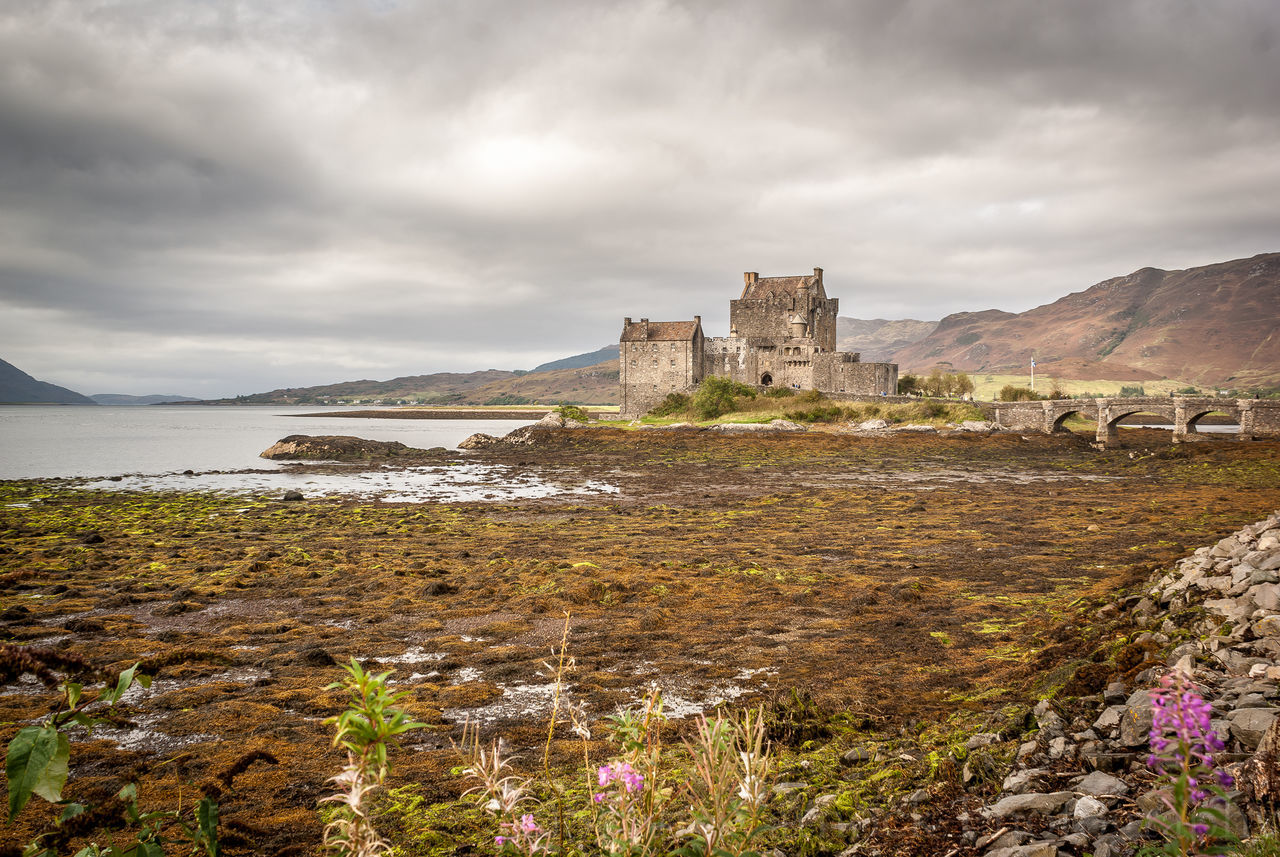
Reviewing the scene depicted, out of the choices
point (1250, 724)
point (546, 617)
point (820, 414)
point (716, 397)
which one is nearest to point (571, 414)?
point (716, 397)

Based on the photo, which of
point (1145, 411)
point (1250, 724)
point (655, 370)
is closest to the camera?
point (1250, 724)

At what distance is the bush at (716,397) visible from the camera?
64.4 metres

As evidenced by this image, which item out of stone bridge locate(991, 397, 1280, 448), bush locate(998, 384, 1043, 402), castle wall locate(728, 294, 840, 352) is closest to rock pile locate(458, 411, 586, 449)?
castle wall locate(728, 294, 840, 352)

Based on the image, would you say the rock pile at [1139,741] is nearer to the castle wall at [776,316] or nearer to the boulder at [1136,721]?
the boulder at [1136,721]

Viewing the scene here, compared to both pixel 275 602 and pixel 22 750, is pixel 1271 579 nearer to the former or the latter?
pixel 22 750

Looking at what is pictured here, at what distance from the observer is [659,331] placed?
7675 centimetres

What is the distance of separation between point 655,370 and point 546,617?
219 feet

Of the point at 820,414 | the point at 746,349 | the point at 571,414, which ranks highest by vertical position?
the point at 746,349

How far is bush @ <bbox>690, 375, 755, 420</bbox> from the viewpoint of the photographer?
6438cm

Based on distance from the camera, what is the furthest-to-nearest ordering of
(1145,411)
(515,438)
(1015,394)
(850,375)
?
1. (1015,394)
2. (850,375)
3. (515,438)
4. (1145,411)

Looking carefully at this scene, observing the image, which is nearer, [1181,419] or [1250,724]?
[1250,724]

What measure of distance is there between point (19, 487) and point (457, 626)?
103 ft

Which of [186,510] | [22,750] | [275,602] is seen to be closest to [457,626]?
[275,602]

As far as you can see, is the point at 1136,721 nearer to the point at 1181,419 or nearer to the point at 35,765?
the point at 35,765
